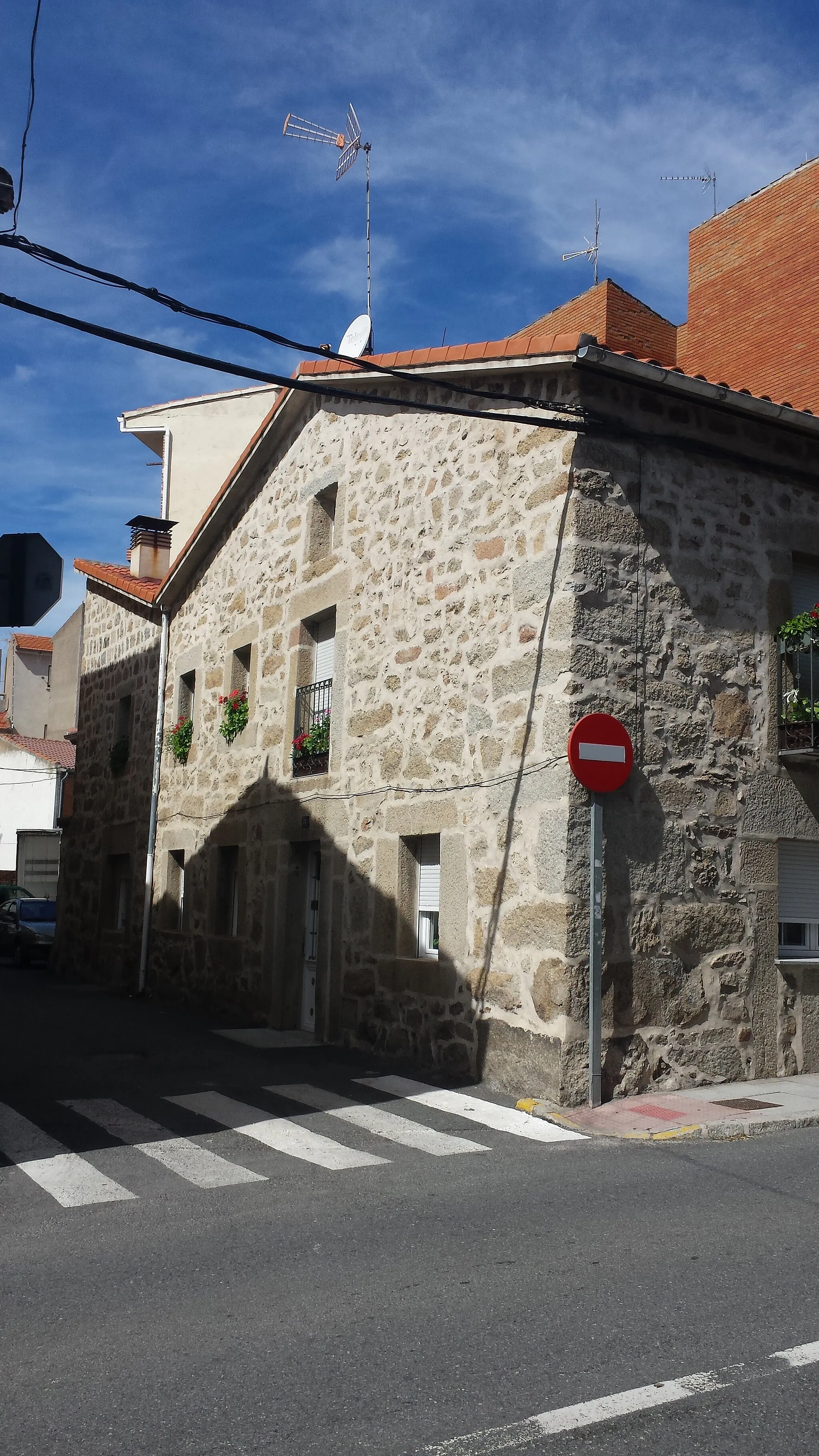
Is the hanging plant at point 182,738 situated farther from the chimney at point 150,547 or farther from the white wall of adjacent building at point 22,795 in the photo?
the white wall of adjacent building at point 22,795

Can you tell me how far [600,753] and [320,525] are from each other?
574 centimetres

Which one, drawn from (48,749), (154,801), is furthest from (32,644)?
(154,801)

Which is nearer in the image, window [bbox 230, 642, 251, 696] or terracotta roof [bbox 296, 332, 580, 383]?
terracotta roof [bbox 296, 332, 580, 383]

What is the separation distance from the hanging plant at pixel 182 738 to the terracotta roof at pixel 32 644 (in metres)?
30.0

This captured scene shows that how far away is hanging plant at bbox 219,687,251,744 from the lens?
14758 mm

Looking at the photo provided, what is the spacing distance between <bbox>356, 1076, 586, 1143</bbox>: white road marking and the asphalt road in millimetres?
208

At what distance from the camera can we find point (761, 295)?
14.7m

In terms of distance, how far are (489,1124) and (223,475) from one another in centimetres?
1661

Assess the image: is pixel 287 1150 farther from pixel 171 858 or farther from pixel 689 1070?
pixel 171 858

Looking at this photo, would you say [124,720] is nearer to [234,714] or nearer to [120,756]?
[120,756]

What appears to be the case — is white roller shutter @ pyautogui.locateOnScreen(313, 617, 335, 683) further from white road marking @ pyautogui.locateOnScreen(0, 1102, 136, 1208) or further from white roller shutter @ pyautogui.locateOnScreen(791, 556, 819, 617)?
white road marking @ pyautogui.locateOnScreen(0, 1102, 136, 1208)

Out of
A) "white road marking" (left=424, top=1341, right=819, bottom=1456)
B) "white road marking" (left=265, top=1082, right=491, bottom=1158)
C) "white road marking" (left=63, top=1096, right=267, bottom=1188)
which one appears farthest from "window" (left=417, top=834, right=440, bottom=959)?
"white road marking" (left=424, top=1341, right=819, bottom=1456)

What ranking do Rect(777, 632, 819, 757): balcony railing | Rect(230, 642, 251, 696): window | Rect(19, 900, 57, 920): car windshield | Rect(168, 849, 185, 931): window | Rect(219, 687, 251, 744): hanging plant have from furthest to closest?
Rect(19, 900, 57, 920): car windshield < Rect(168, 849, 185, 931): window < Rect(230, 642, 251, 696): window < Rect(219, 687, 251, 744): hanging plant < Rect(777, 632, 819, 757): balcony railing

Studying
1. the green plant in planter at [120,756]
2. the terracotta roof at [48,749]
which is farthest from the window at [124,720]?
the terracotta roof at [48,749]
